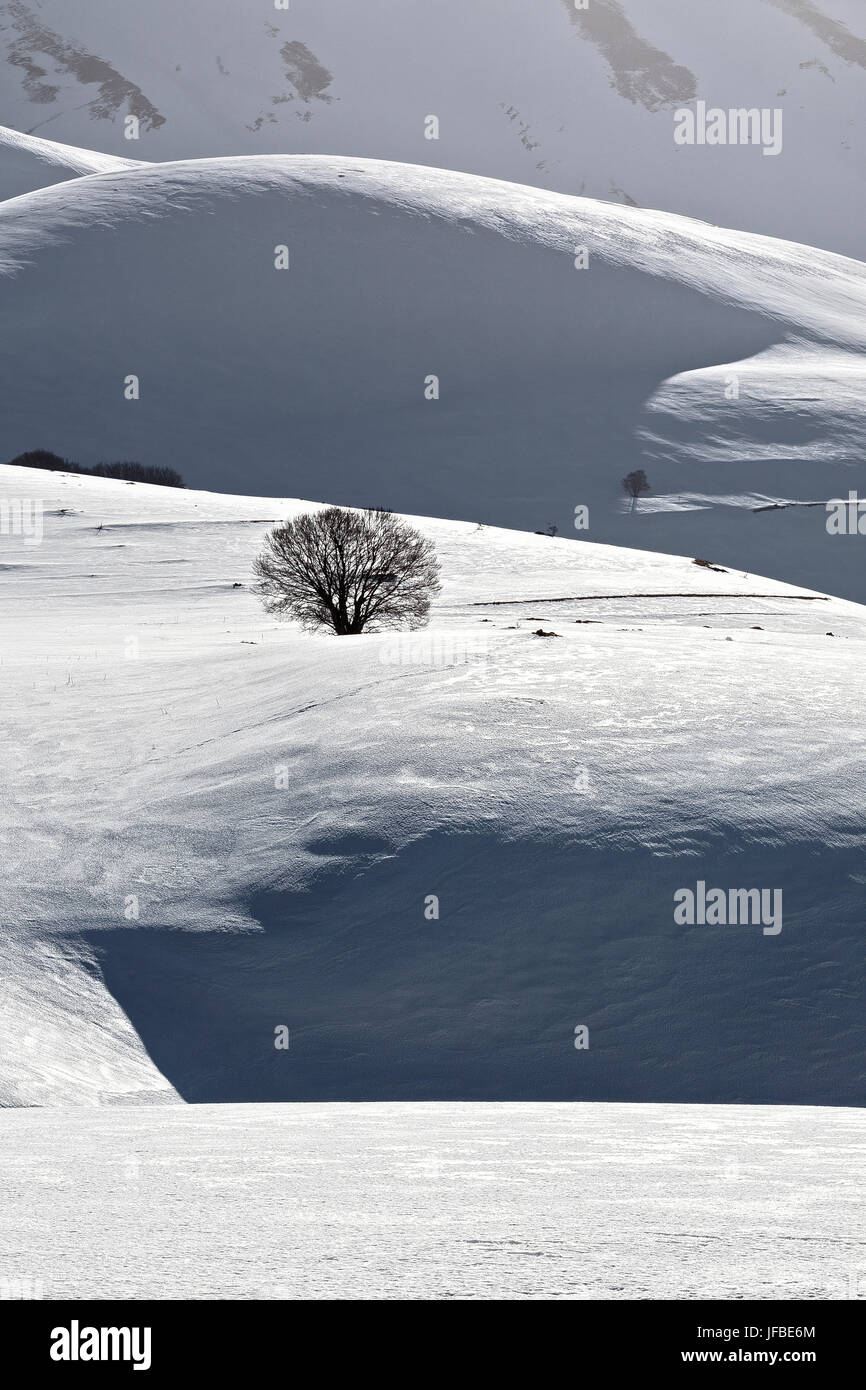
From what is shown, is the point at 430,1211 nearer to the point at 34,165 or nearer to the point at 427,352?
the point at 427,352

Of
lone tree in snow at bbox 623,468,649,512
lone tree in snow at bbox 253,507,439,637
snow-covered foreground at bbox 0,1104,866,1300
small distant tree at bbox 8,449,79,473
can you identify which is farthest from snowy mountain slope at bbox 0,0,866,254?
snow-covered foreground at bbox 0,1104,866,1300

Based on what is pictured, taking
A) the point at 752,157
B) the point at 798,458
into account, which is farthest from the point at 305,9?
the point at 798,458

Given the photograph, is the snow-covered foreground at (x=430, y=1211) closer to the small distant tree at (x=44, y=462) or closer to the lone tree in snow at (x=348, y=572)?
the lone tree in snow at (x=348, y=572)

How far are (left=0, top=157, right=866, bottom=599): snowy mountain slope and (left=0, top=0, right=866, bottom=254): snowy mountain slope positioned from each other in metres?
104

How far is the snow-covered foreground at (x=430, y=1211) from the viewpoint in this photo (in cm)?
277

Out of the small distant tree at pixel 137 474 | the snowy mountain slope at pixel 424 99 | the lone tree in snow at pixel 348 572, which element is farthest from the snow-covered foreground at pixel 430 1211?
the snowy mountain slope at pixel 424 99

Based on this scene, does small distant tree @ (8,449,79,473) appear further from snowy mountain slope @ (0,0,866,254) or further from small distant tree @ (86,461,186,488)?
snowy mountain slope @ (0,0,866,254)

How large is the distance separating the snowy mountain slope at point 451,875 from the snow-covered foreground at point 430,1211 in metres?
2.38

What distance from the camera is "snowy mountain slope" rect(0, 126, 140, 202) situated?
102438 mm

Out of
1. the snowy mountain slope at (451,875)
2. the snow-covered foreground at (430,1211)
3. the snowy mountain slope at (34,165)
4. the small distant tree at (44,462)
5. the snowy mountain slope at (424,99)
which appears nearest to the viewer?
the snow-covered foreground at (430,1211)
